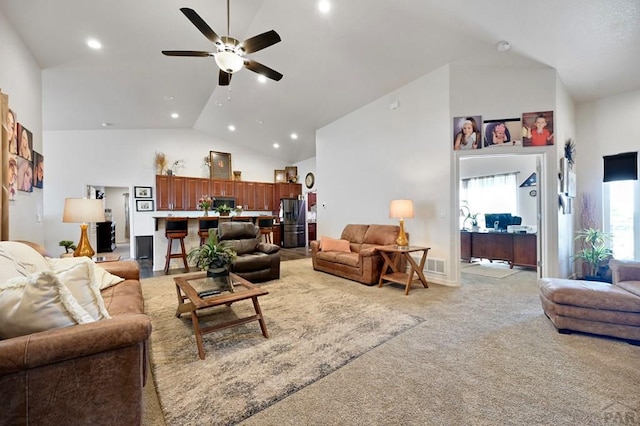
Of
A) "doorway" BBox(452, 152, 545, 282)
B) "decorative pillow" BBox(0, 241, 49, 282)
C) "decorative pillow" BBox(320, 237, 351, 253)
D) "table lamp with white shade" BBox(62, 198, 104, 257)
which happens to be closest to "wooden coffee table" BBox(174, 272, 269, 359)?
"decorative pillow" BBox(0, 241, 49, 282)

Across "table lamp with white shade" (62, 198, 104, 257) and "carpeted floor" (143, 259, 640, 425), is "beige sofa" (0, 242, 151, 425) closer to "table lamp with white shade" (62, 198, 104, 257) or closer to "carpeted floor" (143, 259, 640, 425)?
"carpeted floor" (143, 259, 640, 425)

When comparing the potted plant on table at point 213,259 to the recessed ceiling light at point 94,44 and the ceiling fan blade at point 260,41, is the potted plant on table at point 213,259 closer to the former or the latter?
the ceiling fan blade at point 260,41

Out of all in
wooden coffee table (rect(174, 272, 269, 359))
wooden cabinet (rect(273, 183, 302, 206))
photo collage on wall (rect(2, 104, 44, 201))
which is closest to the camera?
wooden coffee table (rect(174, 272, 269, 359))

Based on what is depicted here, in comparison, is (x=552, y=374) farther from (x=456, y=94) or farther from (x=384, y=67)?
(x=384, y=67)

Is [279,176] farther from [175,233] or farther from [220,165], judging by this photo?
[175,233]

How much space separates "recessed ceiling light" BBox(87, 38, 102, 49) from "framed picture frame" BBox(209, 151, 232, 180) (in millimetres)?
4793

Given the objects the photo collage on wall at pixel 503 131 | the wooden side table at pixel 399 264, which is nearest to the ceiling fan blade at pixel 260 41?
the photo collage on wall at pixel 503 131

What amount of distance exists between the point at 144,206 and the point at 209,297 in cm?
643

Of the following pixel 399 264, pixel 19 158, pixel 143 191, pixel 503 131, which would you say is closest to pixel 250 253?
pixel 399 264

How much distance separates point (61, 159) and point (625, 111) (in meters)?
11.3

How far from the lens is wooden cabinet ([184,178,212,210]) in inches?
315

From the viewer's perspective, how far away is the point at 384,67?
435cm

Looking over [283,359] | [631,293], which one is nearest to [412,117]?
[631,293]

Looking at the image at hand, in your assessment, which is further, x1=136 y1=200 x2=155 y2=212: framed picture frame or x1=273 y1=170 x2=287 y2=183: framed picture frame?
x1=273 y1=170 x2=287 y2=183: framed picture frame
